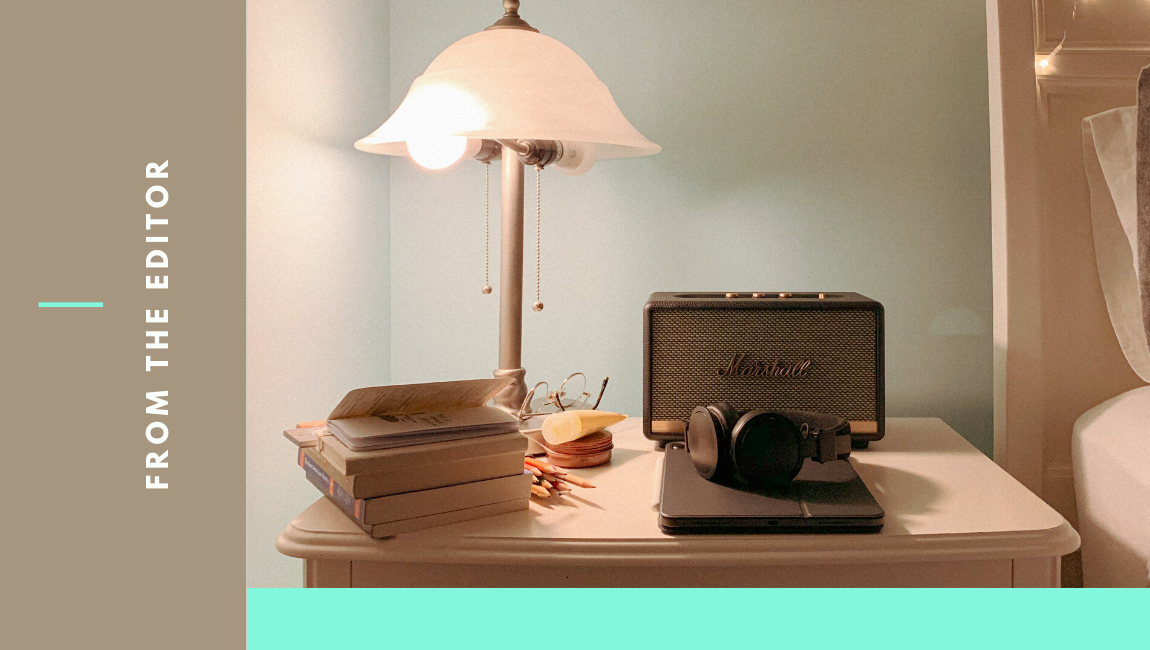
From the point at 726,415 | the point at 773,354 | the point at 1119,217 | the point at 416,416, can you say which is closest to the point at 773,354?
the point at 773,354

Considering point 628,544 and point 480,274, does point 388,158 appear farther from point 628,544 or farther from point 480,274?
point 628,544

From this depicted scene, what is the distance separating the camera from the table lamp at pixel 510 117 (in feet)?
2.98

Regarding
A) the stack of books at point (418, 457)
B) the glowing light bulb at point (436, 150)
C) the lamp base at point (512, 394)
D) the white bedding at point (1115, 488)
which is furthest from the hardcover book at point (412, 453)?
the white bedding at point (1115, 488)

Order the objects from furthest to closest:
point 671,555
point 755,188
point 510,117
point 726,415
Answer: point 755,188
point 510,117
point 726,415
point 671,555

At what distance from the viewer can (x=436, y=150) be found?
3.32ft

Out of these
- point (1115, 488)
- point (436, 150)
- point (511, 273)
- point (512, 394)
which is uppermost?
point (436, 150)

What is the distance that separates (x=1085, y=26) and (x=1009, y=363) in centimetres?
52

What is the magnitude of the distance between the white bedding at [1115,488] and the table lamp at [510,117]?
2.45 feet

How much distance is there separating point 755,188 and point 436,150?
600mm

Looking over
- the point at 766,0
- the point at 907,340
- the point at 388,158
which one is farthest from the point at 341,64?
the point at 907,340

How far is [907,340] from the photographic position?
4.35 ft

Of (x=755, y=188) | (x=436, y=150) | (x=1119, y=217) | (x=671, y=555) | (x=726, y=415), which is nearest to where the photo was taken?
(x=671, y=555)

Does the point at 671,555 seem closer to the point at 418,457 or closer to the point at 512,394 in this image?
the point at 418,457

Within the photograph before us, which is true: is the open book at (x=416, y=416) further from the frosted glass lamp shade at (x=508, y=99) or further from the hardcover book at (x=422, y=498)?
Result: the frosted glass lamp shade at (x=508, y=99)
